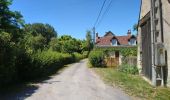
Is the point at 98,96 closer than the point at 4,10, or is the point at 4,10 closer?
the point at 98,96

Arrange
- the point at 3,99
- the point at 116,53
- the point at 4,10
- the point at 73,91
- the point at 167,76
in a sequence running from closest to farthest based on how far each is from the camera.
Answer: the point at 3,99
the point at 73,91
the point at 167,76
the point at 4,10
the point at 116,53

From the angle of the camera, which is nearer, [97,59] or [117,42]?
[97,59]

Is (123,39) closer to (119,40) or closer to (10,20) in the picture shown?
(119,40)

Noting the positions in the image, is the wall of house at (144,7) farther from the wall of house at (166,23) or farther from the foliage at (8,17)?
the foliage at (8,17)

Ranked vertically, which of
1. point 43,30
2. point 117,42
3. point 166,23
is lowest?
point 166,23

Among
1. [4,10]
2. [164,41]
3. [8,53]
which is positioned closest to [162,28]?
[164,41]

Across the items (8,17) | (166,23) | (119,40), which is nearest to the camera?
(166,23)

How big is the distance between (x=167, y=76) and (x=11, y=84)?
366 inches

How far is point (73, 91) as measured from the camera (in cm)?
1262

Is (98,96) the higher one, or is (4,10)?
(4,10)

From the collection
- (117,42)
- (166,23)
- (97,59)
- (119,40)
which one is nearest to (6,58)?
(166,23)

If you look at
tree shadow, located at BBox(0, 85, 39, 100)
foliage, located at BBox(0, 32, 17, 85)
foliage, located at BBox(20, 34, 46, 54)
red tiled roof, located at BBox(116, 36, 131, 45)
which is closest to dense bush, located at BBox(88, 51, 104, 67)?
foliage, located at BBox(20, 34, 46, 54)

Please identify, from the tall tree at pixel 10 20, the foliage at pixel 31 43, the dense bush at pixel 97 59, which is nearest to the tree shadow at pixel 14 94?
the foliage at pixel 31 43

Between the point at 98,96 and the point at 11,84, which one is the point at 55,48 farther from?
the point at 98,96
